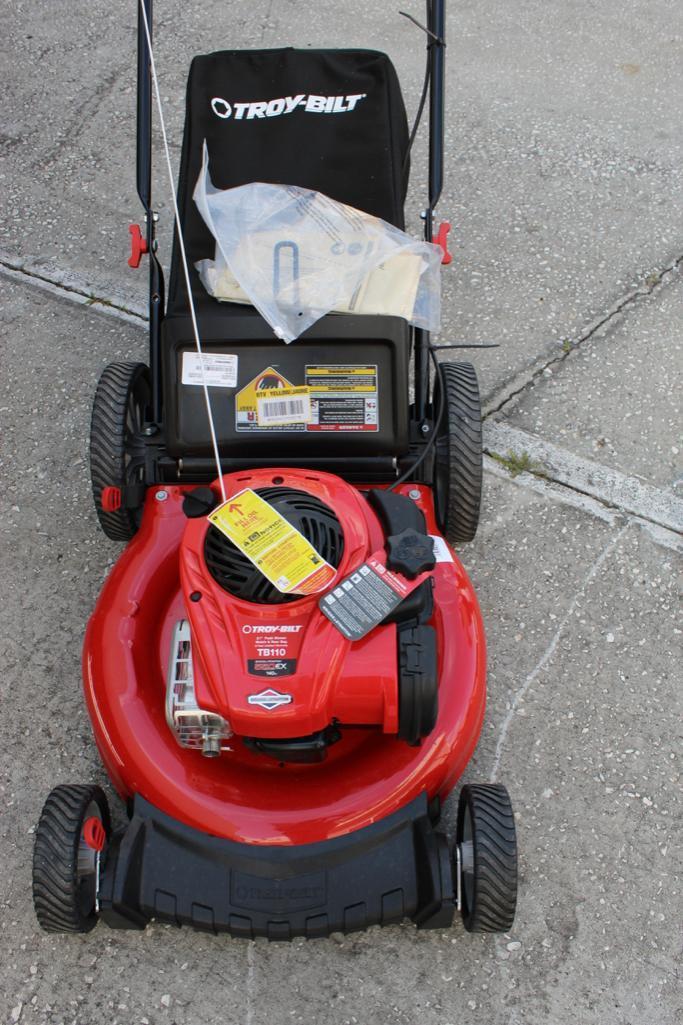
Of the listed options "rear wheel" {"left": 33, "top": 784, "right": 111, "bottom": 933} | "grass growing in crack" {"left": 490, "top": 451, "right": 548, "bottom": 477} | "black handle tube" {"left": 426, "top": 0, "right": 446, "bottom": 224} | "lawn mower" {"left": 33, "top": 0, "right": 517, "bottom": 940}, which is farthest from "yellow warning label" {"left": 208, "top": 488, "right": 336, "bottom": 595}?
"grass growing in crack" {"left": 490, "top": 451, "right": 548, "bottom": 477}

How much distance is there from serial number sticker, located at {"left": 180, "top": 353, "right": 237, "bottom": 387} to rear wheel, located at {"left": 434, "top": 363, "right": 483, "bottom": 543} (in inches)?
21.4

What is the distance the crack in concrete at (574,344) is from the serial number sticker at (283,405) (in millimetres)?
940

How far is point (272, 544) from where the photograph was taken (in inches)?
70.5

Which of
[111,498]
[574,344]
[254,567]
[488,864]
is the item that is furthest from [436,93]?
[488,864]

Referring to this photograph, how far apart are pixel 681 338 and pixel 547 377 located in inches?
20.4

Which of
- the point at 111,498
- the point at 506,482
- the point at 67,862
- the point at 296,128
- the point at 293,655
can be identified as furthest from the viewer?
the point at 506,482

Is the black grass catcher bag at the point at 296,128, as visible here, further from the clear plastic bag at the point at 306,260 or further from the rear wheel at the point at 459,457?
the rear wheel at the point at 459,457

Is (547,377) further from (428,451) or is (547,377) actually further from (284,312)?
(284,312)

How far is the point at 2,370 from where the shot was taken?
3.17 m

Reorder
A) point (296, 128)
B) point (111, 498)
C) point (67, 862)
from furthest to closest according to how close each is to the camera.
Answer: point (296, 128)
point (111, 498)
point (67, 862)

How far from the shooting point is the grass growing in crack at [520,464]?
289 centimetres

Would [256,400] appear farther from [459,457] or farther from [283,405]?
[459,457]

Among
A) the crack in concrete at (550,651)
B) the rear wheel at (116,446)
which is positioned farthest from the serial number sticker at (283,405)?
the crack in concrete at (550,651)

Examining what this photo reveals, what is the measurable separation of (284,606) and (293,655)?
0.29 ft
